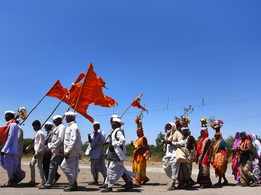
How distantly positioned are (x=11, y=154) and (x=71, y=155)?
2284 millimetres

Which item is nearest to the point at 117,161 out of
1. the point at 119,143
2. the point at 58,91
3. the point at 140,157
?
the point at 119,143

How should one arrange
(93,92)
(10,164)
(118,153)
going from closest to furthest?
(118,153) → (10,164) → (93,92)

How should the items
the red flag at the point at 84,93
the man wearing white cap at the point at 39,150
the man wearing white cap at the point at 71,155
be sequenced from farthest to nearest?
the red flag at the point at 84,93
the man wearing white cap at the point at 39,150
the man wearing white cap at the point at 71,155

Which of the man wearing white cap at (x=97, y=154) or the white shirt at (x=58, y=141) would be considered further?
the man wearing white cap at (x=97, y=154)

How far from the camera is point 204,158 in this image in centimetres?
1590

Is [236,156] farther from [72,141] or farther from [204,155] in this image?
[72,141]

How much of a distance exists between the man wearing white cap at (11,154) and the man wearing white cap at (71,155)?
79.3 inches

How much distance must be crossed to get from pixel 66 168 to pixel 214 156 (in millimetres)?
5042

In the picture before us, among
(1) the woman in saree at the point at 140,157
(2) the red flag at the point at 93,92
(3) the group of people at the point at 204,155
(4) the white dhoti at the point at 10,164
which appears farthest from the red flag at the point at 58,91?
(3) the group of people at the point at 204,155

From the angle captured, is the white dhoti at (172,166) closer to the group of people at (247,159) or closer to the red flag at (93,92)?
the group of people at (247,159)

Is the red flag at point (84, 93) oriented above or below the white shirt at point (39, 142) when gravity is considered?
above

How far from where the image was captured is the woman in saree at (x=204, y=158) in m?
15.7

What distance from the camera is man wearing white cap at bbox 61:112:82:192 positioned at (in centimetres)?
1402

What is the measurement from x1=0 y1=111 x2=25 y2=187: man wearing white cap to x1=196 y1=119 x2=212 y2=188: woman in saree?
5.10 meters
